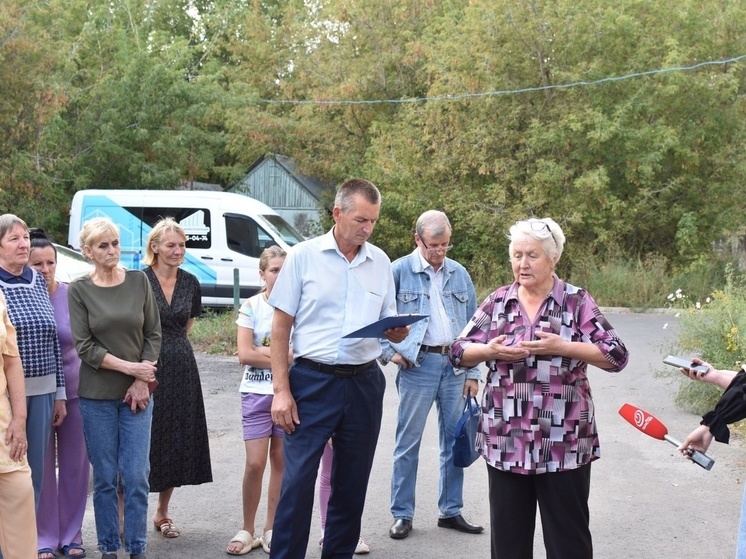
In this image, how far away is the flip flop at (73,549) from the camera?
5934 mm

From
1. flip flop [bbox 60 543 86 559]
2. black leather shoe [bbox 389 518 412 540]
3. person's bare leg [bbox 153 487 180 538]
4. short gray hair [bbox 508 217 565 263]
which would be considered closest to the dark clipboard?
short gray hair [bbox 508 217 565 263]

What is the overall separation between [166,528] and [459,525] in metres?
1.96

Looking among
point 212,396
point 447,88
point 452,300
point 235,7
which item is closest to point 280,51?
point 235,7

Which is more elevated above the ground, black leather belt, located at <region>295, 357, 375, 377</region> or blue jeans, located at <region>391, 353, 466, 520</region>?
black leather belt, located at <region>295, 357, 375, 377</region>

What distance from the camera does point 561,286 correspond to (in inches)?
187

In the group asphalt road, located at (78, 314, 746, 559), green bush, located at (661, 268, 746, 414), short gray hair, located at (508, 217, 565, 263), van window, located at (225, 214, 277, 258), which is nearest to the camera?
short gray hair, located at (508, 217, 565, 263)

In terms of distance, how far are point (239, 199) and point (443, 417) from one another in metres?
14.2

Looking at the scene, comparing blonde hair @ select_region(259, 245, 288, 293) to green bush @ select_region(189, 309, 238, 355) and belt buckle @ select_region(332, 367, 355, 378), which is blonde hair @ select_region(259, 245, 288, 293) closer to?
belt buckle @ select_region(332, 367, 355, 378)

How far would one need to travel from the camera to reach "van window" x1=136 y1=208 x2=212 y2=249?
20.1 metres

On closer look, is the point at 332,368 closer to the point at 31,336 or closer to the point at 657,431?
the point at 657,431

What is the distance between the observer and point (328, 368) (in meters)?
5.04

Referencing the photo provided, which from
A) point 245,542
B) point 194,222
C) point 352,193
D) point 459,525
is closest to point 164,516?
point 245,542

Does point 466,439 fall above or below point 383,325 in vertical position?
below

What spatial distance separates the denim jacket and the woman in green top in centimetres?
170
